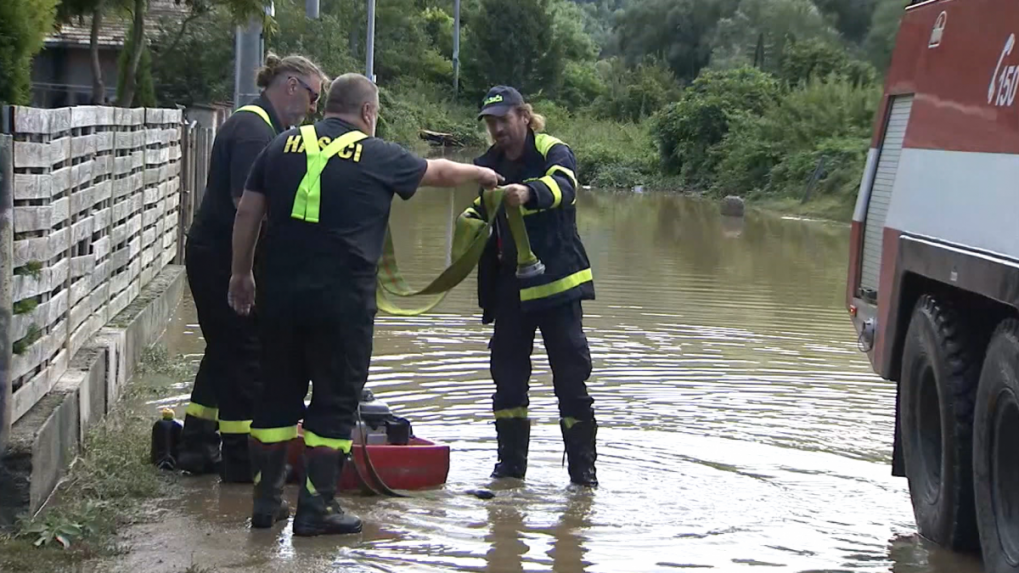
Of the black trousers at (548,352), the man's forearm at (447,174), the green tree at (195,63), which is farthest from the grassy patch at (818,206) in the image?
the man's forearm at (447,174)

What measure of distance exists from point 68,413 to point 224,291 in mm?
913

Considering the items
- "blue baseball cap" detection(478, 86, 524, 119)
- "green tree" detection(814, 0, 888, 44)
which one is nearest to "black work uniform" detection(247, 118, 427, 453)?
"blue baseball cap" detection(478, 86, 524, 119)

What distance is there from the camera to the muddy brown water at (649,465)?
6215 mm

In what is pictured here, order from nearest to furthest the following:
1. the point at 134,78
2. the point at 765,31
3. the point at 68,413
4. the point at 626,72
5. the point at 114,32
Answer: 1. the point at 68,413
2. the point at 134,78
3. the point at 114,32
4. the point at 765,31
5. the point at 626,72

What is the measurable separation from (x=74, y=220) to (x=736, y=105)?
122 feet

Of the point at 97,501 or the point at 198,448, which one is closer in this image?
the point at 97,501

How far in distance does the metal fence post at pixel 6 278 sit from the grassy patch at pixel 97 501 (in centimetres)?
40

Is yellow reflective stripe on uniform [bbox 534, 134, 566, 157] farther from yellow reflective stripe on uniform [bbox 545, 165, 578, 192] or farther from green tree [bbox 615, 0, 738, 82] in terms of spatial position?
green tree [bbox 615, 0, 738, 82]

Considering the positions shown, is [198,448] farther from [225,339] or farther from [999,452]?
[999,452]

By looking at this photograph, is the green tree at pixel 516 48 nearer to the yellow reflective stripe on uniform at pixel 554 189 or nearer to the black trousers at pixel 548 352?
the black trousers at pixel 548 352

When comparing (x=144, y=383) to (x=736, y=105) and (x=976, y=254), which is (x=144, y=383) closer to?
(x=976, y=254)

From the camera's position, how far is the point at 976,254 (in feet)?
18.1

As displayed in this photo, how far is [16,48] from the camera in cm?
752

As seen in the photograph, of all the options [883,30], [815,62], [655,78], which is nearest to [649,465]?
[883,30]
